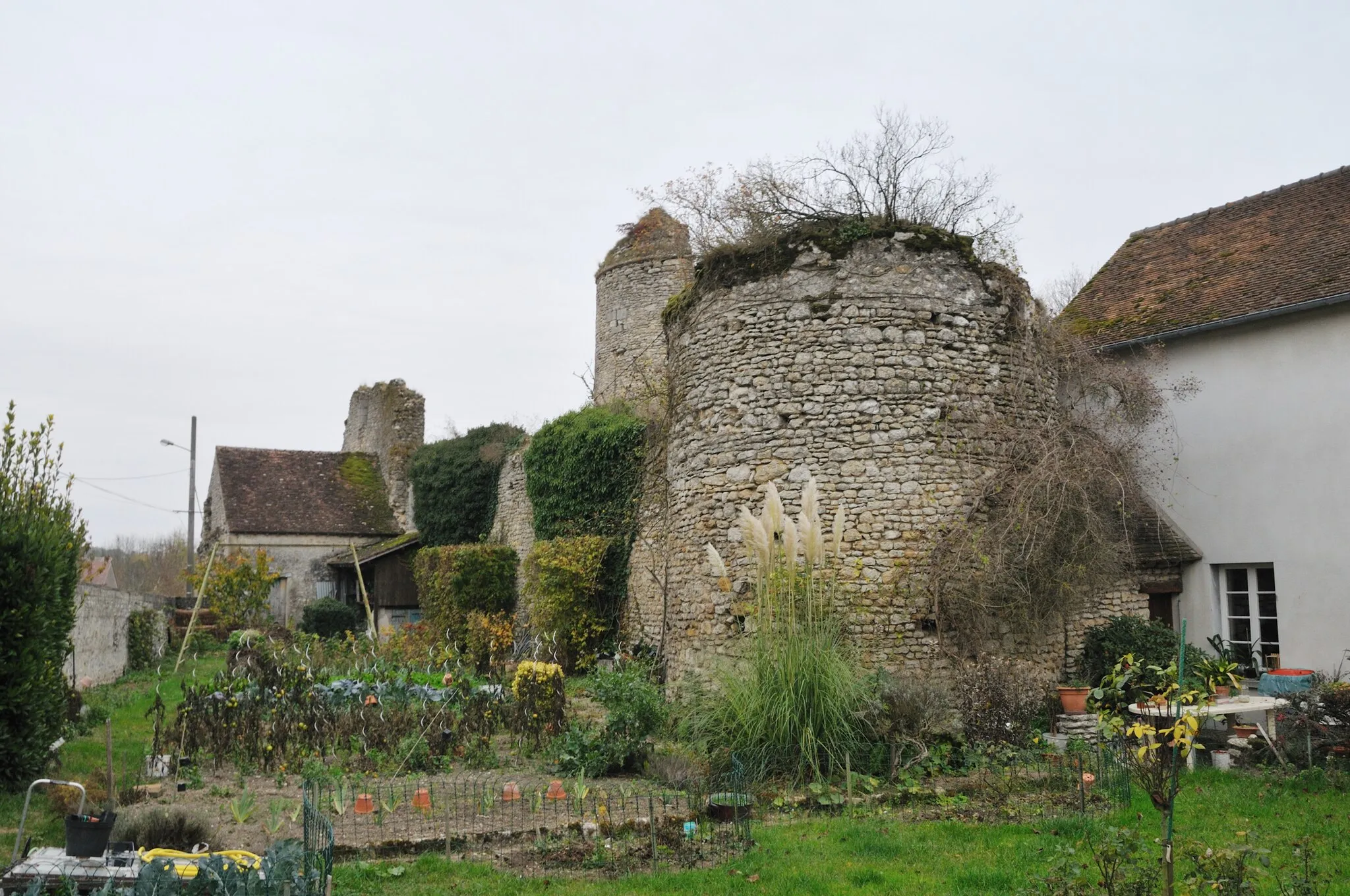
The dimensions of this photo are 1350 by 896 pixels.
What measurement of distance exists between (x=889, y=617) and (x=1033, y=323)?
3.82 meters

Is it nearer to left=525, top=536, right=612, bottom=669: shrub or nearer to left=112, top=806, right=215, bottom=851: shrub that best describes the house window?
left=525, top=536, right=612, bottom=669: shrub

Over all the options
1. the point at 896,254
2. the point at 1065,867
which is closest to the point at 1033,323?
the point at 896,254

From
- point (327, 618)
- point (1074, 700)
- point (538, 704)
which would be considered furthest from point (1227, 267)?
point (327, 618)

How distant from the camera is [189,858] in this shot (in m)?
4.87

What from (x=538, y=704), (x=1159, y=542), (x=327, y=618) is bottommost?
(x=538, y=704)

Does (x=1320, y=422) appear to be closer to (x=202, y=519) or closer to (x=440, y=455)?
(x=440, y=455)

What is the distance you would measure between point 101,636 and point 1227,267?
55.3 feet

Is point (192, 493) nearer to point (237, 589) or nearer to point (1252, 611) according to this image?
point (237, 589)

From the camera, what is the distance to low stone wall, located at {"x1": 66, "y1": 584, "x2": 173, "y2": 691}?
13.8 m

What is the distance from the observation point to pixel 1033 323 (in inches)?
443

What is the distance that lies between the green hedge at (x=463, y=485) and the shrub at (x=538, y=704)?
12931 mm

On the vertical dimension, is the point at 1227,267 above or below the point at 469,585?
above

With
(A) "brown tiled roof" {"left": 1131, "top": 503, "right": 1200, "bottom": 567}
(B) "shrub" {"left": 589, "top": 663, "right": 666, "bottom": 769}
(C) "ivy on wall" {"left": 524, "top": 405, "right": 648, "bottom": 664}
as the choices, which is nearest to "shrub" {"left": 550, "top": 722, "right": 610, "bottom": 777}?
(B) "shrub" {"left": 589, "top": 663, "right": 666, "bottom": 769}

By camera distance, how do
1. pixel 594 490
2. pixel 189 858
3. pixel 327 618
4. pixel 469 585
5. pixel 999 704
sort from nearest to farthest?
pixel 189 858, pixel 999 704, pixel 594 490, pixel 469 585, pixel 327 618
